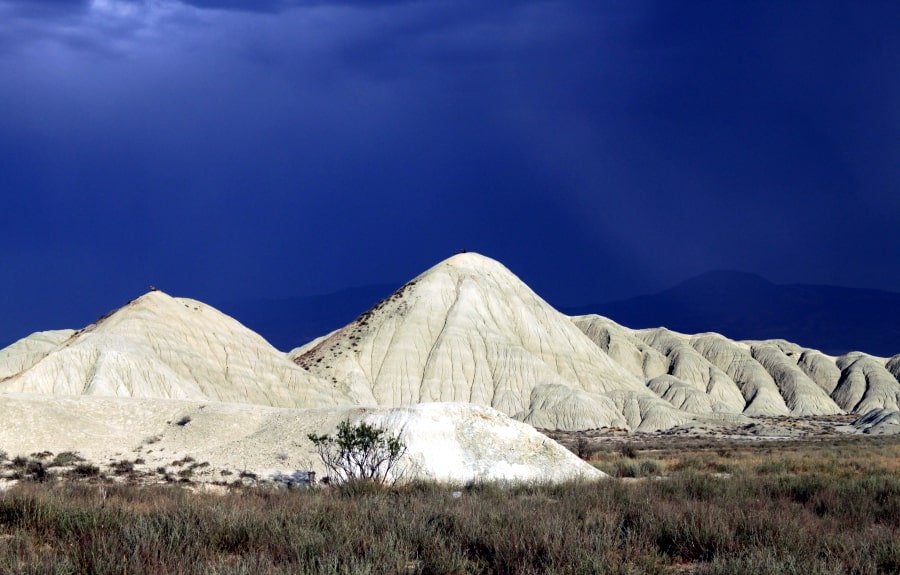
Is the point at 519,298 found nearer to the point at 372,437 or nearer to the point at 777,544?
the point at 372,437

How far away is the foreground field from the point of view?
24.8 ft

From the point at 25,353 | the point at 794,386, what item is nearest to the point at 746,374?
the point at 794,386

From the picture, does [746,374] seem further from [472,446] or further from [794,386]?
[472,446]

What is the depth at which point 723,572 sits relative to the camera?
7672 millimetres

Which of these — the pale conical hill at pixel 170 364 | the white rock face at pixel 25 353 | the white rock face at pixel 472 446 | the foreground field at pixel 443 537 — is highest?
the white rock face at pixel 25 353

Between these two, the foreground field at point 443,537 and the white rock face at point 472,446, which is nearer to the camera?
the foreground field at point 443,537

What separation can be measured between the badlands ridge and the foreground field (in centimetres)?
1293

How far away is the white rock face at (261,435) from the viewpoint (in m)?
29.1

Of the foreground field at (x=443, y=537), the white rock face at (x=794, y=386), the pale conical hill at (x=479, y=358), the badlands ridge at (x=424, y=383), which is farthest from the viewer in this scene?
the white rock face at (x=794, y=386)

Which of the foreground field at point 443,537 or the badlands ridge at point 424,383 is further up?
the badlands ridge at point 424,383

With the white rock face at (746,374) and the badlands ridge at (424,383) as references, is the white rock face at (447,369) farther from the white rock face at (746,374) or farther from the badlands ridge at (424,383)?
the white rock face at (746,374)

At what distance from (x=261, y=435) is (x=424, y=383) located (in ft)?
150

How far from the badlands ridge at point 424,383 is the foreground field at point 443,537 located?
42.4 ft

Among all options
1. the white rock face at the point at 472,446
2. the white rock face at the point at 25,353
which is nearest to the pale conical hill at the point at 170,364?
the white rock face at the point at 25,353
